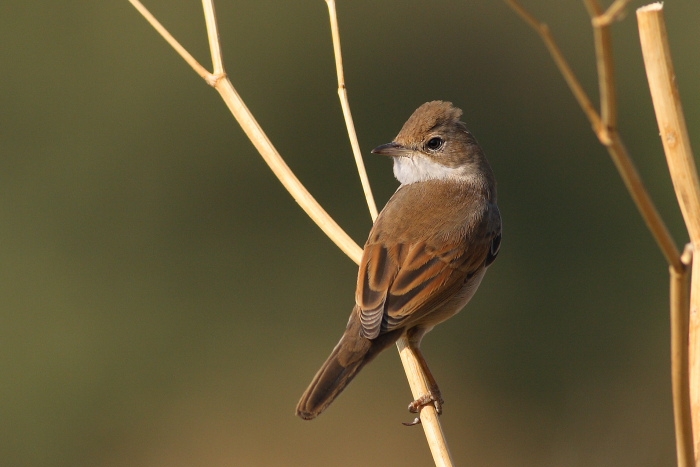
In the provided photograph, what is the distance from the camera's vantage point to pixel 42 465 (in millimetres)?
10305

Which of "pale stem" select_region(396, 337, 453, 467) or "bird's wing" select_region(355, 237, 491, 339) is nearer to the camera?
"pale stem" select_region(396, 337, 453, 467)

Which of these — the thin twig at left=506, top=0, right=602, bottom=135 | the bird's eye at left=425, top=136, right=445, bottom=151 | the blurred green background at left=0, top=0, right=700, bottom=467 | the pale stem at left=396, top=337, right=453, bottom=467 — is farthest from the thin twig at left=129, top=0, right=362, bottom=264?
the blurred green background at left=0, top=0, right=700, bottom=467

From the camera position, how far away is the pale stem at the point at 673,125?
2.20m

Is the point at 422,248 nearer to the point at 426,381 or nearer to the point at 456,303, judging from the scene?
the point at 456,303

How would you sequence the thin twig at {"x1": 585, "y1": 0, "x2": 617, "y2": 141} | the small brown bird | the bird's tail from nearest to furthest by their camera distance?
the thin twig at {"x1": 585, "y1": 0, "x2": 617, "y2": 141}
the bird's tail
the small brown bird

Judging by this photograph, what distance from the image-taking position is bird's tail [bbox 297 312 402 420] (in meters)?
3.54

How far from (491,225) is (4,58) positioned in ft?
32.1

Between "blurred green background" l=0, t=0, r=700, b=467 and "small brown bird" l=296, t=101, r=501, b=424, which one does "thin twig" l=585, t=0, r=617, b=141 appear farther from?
"blurred green background" l=0, t=0, r=700, b=467

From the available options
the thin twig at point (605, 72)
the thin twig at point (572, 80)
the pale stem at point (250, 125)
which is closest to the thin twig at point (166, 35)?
the pale stem at point (250, 125)

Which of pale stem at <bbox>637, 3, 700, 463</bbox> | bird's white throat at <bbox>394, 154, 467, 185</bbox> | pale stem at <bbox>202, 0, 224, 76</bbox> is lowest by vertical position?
pale stem at <bbox>637, 3, 700, 463</bbox>

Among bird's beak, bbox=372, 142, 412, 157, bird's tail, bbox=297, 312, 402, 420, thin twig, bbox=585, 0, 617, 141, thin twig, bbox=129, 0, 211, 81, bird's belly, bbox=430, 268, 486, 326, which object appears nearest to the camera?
thin twig, bbox=585, 0, 617, 141

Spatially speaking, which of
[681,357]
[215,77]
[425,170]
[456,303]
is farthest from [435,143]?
[681,357]

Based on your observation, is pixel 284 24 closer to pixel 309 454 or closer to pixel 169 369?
pixel 169 369

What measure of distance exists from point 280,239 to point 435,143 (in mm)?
→ 7675
